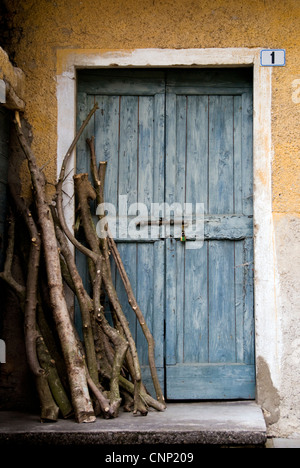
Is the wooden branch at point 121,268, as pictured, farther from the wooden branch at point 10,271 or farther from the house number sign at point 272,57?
the house number sign at point 272,57

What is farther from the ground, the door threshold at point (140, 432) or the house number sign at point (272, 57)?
the house number sign at point (272, 57)

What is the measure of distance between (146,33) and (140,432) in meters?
2.60

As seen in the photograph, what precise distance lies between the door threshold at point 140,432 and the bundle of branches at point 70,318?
4.6 inches

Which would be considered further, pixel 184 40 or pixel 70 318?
Answer: pixel 184 40

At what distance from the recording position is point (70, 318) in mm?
3631

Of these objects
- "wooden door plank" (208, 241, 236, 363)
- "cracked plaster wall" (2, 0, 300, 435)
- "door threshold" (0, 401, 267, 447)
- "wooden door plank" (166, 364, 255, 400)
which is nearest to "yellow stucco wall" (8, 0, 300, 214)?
"cracked plaster wall" (2, 0, 300, 435)

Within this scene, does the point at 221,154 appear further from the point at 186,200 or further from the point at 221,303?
the point at 221,303

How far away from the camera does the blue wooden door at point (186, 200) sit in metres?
3.88

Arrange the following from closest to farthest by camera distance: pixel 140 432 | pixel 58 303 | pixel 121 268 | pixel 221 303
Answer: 1. pixel 140 432
2. pixel 58 303
3. pixel 121 268
4. pixel 221 303

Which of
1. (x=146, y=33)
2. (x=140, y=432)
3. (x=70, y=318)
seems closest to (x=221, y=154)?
(x=146, y=33)

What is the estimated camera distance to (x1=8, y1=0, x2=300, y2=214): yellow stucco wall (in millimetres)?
3855

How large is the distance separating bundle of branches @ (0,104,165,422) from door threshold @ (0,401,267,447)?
4.6 inches

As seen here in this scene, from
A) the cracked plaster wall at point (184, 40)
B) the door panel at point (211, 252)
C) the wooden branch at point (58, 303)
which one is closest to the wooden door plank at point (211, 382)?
the door panel at point (211, 252)

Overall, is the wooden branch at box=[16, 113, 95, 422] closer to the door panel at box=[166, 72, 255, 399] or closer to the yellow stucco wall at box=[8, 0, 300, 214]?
the yellow stucco wall at box=[8, 0, 300, 214]
